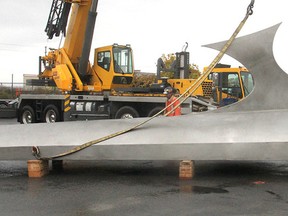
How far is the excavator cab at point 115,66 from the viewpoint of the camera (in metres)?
17.6

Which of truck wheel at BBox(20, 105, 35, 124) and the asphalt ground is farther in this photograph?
truck wheel at BBox(20, 105, 35, 124)

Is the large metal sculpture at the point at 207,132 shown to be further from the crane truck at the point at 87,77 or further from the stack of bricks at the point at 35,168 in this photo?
the crane truck at the point at 87,77

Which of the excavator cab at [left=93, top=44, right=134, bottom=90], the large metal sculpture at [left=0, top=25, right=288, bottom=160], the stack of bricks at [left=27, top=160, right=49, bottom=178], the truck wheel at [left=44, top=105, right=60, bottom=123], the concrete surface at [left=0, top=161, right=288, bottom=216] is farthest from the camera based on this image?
the truck wheel at [left=44, top=105, right=60, bottom=123]

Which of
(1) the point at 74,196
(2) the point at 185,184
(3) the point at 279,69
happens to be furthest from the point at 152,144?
(3) the point at 279,69

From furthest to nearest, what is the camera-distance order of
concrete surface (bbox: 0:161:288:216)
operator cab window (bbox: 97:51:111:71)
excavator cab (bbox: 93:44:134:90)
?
operator cab window (bbox: 97:51:111:71)
excavator cab (bbox: 93:44:134:90)
concrete surface (bbox: 0:161:288:216)

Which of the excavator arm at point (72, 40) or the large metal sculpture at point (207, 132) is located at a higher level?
the excavator arm at point (72, 40)

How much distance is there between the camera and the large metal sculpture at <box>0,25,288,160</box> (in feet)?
22.5

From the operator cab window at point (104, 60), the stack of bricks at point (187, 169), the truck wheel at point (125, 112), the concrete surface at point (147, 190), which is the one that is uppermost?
the operator cab window at point (104, 60)

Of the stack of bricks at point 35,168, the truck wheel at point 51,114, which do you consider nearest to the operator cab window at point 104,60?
the truck wheel at point 51,114

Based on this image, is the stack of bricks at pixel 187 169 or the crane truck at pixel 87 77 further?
the crane truck at pixel 87 77

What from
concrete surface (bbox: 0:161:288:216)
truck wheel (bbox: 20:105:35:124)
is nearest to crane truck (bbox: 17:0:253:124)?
truck wheel (bbox: 20:105:35:124)

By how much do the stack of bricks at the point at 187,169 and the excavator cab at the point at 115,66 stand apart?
10.9 metres

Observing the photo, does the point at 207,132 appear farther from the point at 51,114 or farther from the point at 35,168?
the point at 51,114

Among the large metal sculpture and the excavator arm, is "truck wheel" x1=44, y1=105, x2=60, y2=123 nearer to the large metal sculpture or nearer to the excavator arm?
the excavator arm
